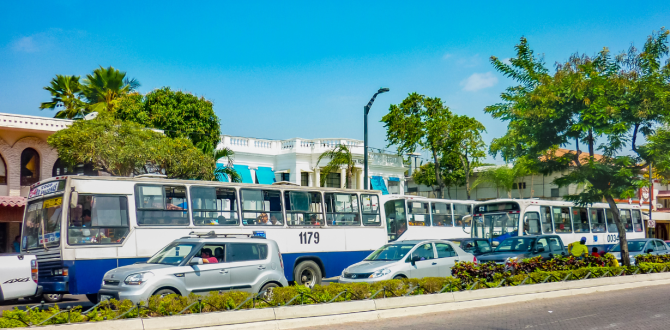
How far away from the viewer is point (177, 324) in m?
9.62

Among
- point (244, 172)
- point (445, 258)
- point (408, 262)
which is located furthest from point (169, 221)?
point (244, 172)

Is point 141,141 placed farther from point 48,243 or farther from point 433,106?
point 433,106

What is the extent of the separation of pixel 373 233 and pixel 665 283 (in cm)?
977

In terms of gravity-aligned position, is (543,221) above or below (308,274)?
above

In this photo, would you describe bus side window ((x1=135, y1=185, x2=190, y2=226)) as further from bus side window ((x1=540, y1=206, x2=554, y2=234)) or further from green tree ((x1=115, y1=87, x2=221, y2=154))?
bus side window ((x1=540, y1=206, x2=554, y2=234))

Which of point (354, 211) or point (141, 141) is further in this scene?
point (141, 141)

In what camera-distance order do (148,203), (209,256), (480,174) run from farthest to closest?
(480,174) < (148,203) < (209,256)

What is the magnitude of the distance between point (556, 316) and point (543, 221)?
1615 cm

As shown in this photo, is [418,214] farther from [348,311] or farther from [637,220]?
[637,220]

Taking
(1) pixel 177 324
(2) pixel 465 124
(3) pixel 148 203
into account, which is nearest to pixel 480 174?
(2) pixel 465 124

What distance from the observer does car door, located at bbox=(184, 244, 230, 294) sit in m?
11.9

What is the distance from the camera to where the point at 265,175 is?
38781mm

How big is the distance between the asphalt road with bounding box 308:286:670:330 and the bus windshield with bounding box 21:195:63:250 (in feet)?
23.0

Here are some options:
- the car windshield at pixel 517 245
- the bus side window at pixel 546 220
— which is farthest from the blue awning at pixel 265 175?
the car windshield at pixel 517 245
